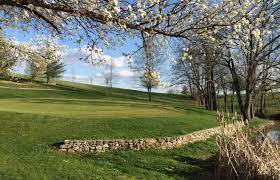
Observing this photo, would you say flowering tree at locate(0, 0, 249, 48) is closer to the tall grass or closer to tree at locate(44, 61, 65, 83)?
the tall grass

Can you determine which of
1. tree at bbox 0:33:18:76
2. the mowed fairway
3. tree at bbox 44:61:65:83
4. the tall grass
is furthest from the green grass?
tree at bbox 44:61:65:83

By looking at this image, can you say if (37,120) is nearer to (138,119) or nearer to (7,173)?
(138,119)

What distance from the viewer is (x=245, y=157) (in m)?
16.6

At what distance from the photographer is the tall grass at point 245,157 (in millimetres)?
15594

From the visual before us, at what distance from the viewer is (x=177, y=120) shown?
111ft

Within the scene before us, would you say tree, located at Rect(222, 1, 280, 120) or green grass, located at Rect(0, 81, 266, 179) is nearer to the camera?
tree, located at Rect(222, 1, 280, 120)

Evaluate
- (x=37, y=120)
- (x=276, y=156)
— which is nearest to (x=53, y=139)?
(x=37, y=120)

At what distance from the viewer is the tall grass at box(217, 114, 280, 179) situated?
15594 mm

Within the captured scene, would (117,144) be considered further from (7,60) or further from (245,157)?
(245,157)

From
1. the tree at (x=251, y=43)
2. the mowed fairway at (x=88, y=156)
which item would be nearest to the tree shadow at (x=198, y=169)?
the mowed fairway at (x=88, y=156)

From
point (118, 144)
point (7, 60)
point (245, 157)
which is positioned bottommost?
point (118, 144)

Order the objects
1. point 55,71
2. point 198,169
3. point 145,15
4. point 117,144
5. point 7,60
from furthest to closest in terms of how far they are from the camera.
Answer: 1. point 55,71
2. point 117,144
3. point 7,60
4. point 198,169
5. point 145,15

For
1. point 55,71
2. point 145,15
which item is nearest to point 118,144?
point 145,15

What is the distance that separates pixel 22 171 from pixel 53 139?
21.6ft
